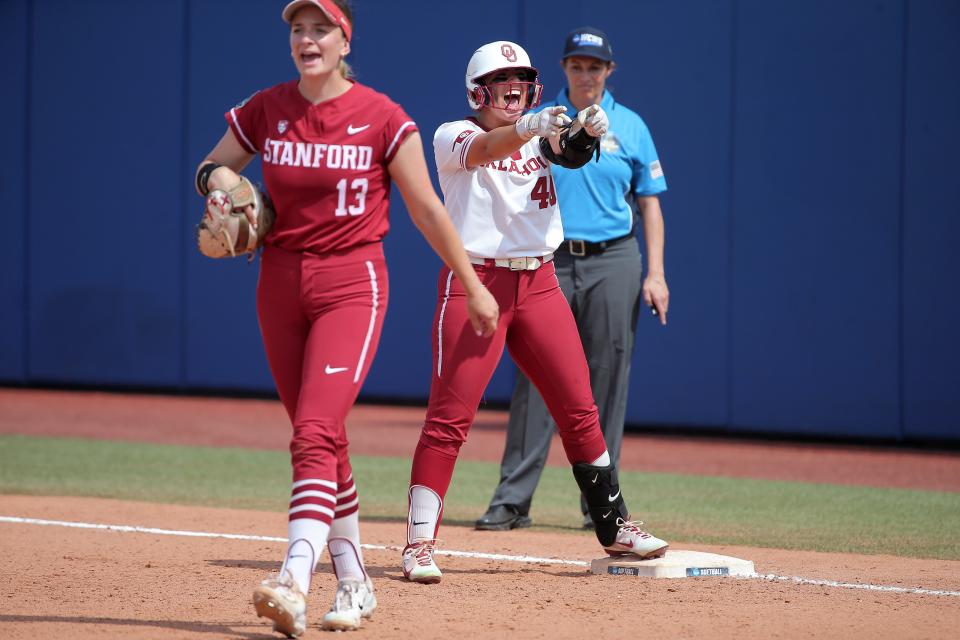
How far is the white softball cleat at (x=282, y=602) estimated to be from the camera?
14.1 ft

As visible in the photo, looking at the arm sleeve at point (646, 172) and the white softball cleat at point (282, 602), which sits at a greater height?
the arm sleeve at point (646, 172)

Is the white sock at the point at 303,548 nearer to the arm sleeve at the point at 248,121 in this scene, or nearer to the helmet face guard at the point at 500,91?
the arm sleeve at the point at 248,121

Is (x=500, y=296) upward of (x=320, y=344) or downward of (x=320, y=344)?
upward

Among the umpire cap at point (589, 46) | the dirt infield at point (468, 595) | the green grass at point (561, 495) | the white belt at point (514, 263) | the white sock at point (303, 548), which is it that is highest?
the umpire cap at point (589, 46)

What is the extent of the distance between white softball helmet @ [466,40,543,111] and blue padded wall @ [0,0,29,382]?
12.2 metres

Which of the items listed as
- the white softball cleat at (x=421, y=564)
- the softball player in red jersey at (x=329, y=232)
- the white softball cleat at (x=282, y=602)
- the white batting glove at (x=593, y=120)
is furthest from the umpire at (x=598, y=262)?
the white softball cleat at (x=282, y=602)

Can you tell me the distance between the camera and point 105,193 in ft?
54.1

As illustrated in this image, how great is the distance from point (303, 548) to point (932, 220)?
870 centimetres

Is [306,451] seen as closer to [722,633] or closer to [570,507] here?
[722,633]

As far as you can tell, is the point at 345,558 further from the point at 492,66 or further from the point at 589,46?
the point at 589,46

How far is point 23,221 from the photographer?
16.8m

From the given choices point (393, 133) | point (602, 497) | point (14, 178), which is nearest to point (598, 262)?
point (602, 497)

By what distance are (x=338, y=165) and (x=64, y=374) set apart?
1311 centimetres

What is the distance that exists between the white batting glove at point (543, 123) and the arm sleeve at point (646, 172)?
236 centimetres
